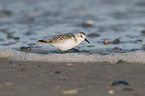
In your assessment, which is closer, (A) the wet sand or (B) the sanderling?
(A) the wet sand

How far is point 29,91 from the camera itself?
3.89 m

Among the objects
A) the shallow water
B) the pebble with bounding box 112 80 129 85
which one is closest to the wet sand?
the pebble with bounding box 112 80 129 85

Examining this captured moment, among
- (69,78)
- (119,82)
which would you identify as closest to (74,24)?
(69,78)

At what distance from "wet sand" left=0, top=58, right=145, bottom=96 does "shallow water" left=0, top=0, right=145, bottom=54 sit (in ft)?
6.07

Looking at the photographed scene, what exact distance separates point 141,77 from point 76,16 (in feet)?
33.3

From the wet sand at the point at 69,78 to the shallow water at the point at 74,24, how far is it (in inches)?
72.9

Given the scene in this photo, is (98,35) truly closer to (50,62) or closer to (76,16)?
(50,62)

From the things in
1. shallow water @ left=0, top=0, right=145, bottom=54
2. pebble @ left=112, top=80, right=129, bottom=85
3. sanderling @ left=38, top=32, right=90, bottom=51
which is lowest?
pebble @ left=112, top=80, right=129, bottom=85

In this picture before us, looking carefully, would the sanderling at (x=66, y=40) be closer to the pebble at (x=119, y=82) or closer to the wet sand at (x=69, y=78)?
the wet sand at (x=69, y=78)

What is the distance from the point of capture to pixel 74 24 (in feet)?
39.8

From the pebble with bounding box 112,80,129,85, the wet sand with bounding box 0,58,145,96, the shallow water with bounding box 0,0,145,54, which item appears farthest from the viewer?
the shallow water with bounding box 0,0,145,54

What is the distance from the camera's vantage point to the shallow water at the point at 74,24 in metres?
7.98

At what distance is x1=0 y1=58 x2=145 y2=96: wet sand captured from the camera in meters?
3.89

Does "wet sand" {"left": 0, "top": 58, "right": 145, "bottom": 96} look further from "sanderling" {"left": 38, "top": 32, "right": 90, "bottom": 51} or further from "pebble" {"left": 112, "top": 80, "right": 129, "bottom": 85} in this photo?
"sanderling" {"left": 38, "top": 32, "right": 90, "bottom": 51}
